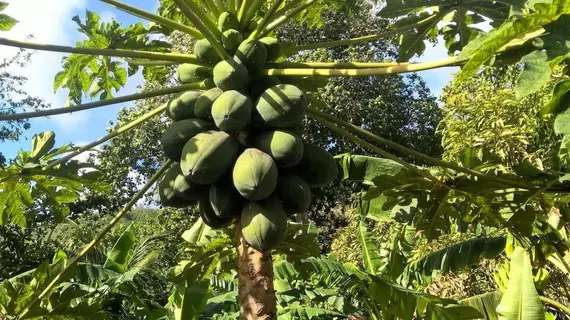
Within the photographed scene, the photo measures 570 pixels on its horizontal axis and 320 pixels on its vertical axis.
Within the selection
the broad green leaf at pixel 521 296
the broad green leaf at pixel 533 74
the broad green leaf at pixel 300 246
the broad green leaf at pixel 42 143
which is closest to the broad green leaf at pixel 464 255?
the broad green leaf at pixel 521 296

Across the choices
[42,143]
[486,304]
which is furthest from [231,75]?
[486,304]

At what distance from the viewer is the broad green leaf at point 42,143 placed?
8.53ft

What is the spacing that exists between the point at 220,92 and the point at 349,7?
133 cm

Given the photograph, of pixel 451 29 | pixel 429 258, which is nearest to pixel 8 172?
pixel 451 29

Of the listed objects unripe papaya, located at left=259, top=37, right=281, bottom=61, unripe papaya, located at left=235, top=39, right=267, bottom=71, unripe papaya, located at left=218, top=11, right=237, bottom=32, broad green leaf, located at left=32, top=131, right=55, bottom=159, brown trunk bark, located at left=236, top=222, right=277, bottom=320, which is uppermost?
unripe papaya, located at left=218, top=11, right=237, bottom=32

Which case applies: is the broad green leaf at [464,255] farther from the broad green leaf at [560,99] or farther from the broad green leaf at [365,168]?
the broad green leaf at [560,99]

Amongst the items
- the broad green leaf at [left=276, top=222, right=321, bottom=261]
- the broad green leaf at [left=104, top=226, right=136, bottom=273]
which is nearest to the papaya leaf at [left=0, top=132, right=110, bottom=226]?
the broad green leaf at [left=276, top=222, right=321, bottom=261]

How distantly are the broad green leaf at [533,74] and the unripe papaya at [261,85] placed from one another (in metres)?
1.01

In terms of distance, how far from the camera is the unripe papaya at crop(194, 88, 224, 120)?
A: 2303 millimetres

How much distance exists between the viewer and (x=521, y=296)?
10.6 feet

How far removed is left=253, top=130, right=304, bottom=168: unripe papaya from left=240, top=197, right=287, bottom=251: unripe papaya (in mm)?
160

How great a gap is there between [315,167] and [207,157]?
0.46 metres

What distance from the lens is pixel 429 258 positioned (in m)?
4.46

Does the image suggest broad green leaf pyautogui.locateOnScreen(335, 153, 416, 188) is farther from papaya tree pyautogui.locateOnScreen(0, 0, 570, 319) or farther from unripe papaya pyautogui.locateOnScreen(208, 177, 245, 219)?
unripe papaya pyautogui.locateOnScreen(208, 177, 245, 219)
